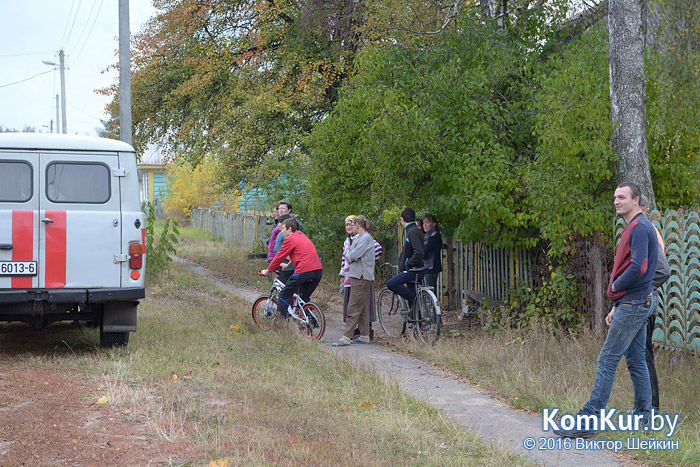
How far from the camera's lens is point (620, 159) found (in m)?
8.84

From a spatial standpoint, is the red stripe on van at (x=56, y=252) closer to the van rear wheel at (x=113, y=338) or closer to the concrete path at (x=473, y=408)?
the van rear wheel at (x=113, y=338)

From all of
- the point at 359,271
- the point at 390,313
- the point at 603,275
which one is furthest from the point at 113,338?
the point at 603,275

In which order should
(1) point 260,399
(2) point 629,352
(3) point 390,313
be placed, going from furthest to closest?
(3) point 390,313 < (1) point 260,399 < (2) point 629,352

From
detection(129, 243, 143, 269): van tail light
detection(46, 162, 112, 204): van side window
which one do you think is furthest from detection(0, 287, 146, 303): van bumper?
detection(46, 162, 112, 204): van side window

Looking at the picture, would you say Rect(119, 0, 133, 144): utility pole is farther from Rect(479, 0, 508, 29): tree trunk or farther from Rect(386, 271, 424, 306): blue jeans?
Rect(479, 0, 508, 29): tree trunk

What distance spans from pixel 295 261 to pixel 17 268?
3828 mm

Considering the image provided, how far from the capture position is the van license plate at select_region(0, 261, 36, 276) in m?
8.32

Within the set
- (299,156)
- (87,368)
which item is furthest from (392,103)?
(299,156)

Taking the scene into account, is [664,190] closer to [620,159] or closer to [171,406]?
[620,159]

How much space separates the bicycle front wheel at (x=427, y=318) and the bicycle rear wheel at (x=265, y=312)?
6.92ft

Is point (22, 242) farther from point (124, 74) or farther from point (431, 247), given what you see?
point (124, 74)

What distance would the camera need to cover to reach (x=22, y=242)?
8.41 metres

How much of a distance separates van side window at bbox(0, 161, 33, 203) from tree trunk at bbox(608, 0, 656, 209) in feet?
22.5

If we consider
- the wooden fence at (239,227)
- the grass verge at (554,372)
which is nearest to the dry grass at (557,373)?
the grass verge at (554,372)
